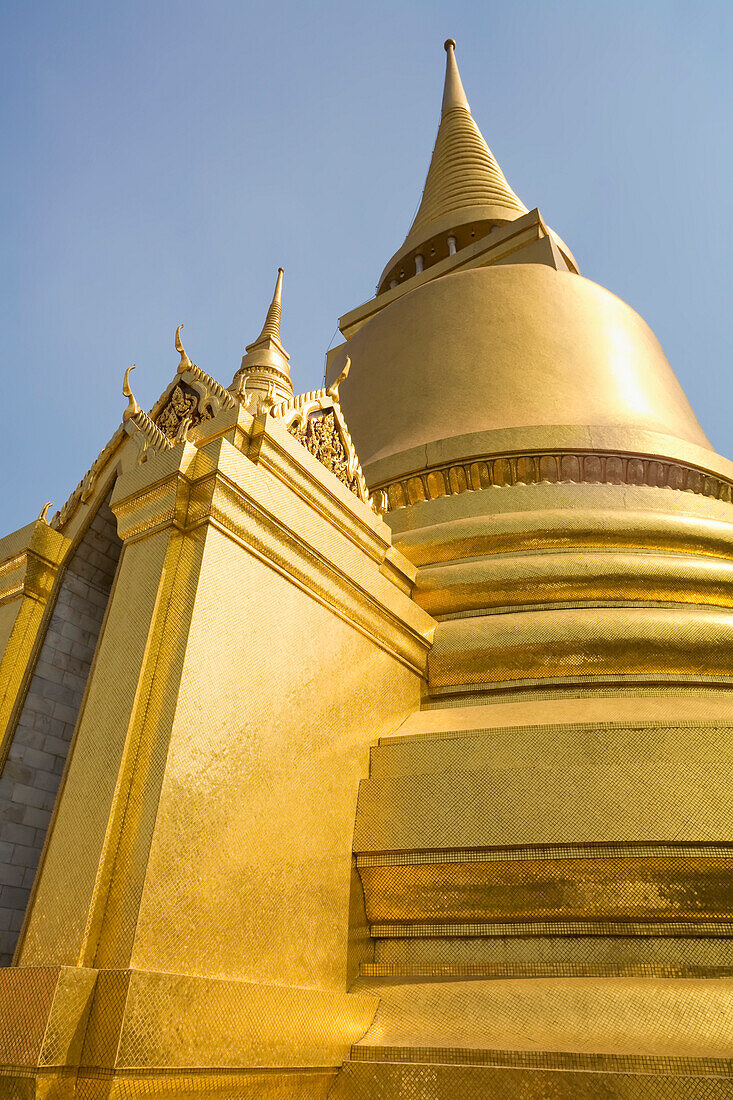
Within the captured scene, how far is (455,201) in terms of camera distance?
9.86m

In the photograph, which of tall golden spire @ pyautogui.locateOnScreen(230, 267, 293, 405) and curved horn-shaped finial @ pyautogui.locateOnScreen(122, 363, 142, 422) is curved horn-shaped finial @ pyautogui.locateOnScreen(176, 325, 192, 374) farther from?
tall golden spire @ pyautogui.locateOnScreen(230, 267, 293, 405)

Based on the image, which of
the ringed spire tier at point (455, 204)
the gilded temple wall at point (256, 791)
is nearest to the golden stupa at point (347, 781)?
the gilded temple wall at point (256, 791)

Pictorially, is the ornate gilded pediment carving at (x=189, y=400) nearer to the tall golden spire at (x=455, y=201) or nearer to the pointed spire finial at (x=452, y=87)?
the tall golden spire at (x=455, y=201)

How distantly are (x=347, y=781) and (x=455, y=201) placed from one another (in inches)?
349

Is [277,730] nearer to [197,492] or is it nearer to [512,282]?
[197,492]

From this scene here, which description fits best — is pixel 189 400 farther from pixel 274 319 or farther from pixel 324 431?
pixel 274 319

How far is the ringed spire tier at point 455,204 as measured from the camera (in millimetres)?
9281

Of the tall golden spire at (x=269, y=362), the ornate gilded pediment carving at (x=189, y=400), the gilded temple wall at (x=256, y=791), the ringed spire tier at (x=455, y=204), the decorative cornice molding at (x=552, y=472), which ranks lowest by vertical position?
the gilded temple wall at (x=256, y=791)

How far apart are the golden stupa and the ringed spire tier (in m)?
6.07

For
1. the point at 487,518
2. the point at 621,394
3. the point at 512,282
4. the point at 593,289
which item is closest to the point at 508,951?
the point at 487,518

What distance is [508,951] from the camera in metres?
2.40

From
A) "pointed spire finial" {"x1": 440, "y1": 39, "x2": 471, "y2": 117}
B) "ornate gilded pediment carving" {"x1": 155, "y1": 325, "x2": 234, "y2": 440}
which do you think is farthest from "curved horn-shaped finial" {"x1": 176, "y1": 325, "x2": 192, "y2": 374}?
"pointed spire finial" {"x1": 440, "y1": 39, "x2": 471, "y2": 117}

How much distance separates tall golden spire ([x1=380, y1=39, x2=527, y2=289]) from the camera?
365 inches

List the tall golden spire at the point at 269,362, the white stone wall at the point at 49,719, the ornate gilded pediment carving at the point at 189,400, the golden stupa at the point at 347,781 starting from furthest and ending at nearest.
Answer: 1. the tall golden spire at the point at 269,362
2. the ornate gilded pediment carving at the point at 189,400
3. the white stone wall at the point at 49,719
4. the golden stupa at the point at 347,781
